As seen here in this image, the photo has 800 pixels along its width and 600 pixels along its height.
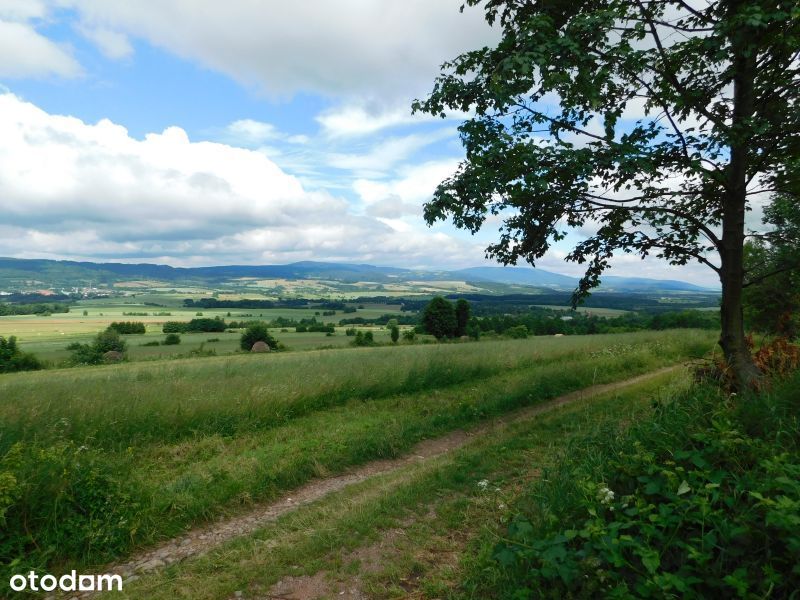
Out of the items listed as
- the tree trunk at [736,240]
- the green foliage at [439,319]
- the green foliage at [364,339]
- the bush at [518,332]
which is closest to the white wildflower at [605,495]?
the tree trunk at [736,240]

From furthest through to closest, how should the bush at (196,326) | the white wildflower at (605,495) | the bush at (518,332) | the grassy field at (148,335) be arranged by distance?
the bush at (196,326) < the bush at (518,332) < the grassy field at (148,335) < the white wildflower at (605,495)

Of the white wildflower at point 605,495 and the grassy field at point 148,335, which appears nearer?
the white wildflower at point 605,495

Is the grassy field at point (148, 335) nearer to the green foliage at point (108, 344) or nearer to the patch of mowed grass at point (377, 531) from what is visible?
the green foliage at point (108, 344)

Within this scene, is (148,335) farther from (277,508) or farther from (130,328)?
(277,508)

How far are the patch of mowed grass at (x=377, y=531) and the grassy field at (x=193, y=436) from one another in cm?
94

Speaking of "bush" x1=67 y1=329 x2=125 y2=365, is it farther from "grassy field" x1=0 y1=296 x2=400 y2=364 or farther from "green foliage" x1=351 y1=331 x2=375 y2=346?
"green foliage" x1=351 y1=331 x2=375 y2=346

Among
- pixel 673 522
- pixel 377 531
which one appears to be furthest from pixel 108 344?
pixel 673 522

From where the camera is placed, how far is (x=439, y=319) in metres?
59.8

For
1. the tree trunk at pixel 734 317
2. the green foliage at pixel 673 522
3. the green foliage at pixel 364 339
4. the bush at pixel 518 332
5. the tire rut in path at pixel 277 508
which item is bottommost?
the green foliage at pixel 364 339

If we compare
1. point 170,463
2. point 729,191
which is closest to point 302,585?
point 170,463

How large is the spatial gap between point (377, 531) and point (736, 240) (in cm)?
761

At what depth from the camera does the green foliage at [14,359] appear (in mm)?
39031

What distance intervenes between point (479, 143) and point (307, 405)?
657cm

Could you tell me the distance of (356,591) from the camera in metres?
3.56
